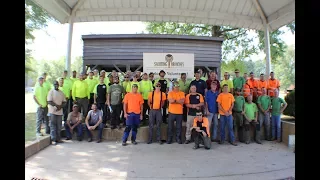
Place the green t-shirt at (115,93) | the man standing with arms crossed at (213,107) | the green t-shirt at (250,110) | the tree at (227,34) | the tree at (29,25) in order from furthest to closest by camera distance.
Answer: the tree at (227,34), the green t-shirt at (115,93), the green t-shirt at (250,110), the man standing with arms crossed at (213,107), the tree at (29,25)

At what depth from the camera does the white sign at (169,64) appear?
11.5m

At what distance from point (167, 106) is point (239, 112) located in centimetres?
225

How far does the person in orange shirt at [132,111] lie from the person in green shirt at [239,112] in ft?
9.70

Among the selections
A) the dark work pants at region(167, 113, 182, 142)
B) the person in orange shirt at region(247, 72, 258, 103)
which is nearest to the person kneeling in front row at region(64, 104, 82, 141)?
the dark work pants at region(167, 113, 182, 142)

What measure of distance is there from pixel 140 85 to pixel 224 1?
13.7 feet

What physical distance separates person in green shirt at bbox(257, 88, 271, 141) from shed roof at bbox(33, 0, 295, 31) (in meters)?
2.70

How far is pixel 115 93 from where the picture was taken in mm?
8727

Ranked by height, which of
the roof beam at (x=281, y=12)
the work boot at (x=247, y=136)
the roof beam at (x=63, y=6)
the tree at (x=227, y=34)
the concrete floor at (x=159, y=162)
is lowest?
the concrete floor at (x=159, y=162)

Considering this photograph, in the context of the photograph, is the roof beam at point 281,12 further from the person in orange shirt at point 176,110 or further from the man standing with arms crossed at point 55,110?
the man standing with arms crossed at point 55,110

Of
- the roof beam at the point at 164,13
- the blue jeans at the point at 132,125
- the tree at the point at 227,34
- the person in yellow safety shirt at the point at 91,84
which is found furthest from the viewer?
the tree at the point at 227,34

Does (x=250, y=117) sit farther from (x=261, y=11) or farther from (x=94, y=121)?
(x=94, y=121)

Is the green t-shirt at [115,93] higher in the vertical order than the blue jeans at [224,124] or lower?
higher

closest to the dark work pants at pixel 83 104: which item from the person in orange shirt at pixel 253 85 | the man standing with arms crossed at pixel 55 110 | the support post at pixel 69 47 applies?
the man standing with arms crossed at pixel 55 110

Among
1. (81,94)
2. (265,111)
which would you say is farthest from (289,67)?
(81,94)
